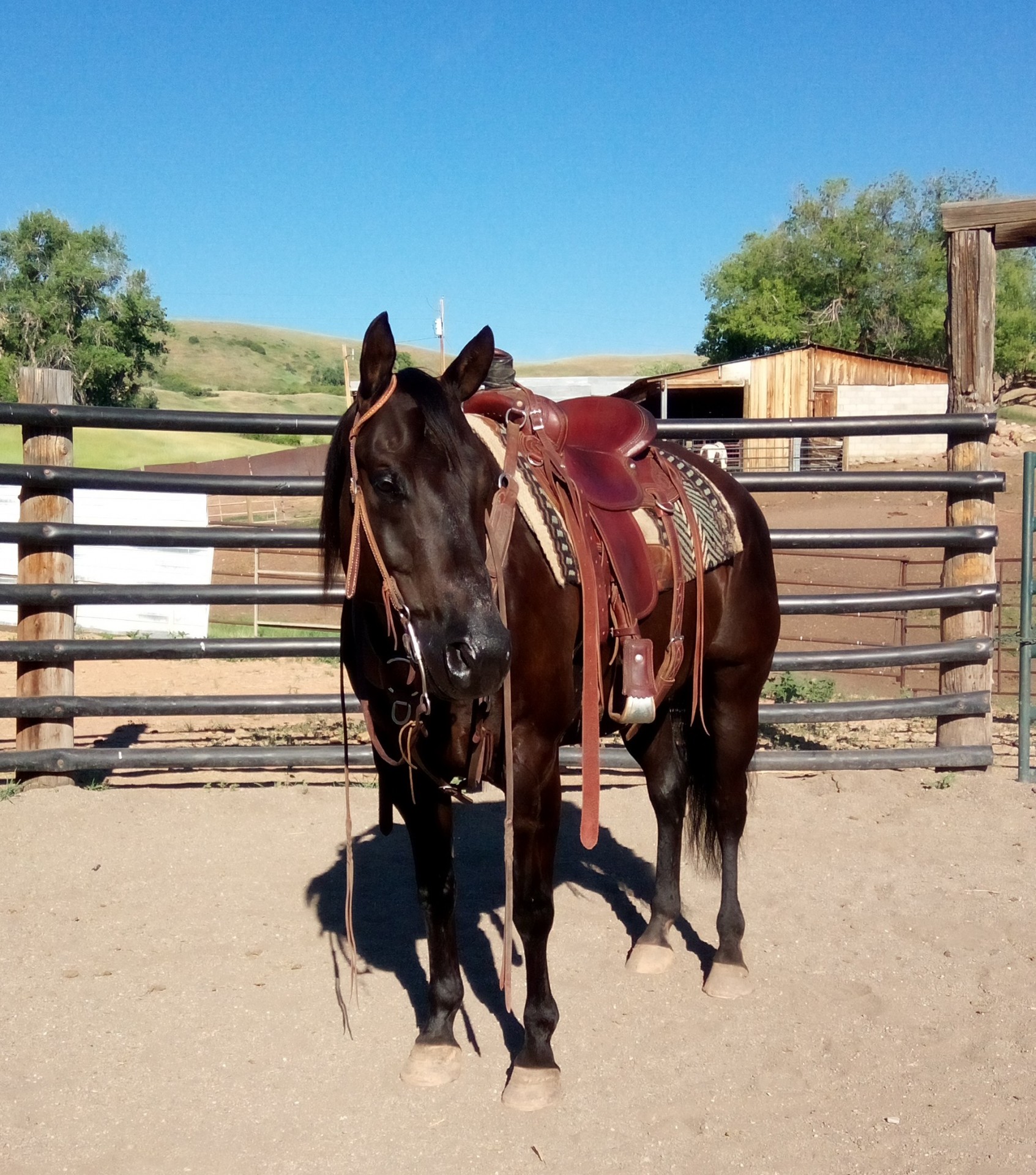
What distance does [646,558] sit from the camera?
3.29 meters

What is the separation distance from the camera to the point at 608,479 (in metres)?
3.39

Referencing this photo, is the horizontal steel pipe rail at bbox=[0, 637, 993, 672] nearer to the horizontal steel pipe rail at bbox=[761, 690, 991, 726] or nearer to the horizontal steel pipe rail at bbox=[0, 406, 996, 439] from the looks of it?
the horizontal steel pipe rail at bbox=[761, 690, 991, 726]

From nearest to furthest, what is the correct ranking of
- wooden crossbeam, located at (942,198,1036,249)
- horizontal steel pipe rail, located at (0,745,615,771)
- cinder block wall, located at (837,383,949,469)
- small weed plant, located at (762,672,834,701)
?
horizontal steel pipe rail, located at (0,745,615,771) < wooden crossbeam, located at (942,198,1036,249) < small weed plant, located at (762,672,834,701) < cinder block wall, located at (837,383,949,469)

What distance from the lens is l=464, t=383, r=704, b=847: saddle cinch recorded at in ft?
9.84

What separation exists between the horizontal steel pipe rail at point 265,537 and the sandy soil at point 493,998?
1296mm

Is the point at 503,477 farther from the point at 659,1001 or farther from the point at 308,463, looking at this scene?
the point at 308,463

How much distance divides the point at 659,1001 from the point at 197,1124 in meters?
1.61

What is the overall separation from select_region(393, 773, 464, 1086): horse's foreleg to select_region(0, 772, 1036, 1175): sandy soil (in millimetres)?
89

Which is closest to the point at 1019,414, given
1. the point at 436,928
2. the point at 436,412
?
the point at 436,928

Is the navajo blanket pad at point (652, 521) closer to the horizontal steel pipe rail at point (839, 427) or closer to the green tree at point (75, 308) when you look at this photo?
the horizontal steel pipe rail at point (839, 427)

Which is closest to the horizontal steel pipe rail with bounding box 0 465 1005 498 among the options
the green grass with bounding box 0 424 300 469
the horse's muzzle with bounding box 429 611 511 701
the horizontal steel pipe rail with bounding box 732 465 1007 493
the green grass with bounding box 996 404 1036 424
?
the horizontal steel pipe rail with bounding box 732 465 1007 493

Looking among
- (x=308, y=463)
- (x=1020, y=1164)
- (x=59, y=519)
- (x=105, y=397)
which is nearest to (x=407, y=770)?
(x=1020, y=1164)

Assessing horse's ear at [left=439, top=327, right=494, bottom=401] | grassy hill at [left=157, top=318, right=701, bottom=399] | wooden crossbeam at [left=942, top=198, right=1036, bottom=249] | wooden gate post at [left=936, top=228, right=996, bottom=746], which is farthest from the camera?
grassy hill at [left=157, top=318, right=701, bottom=399]

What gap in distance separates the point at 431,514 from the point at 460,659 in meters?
0.36
